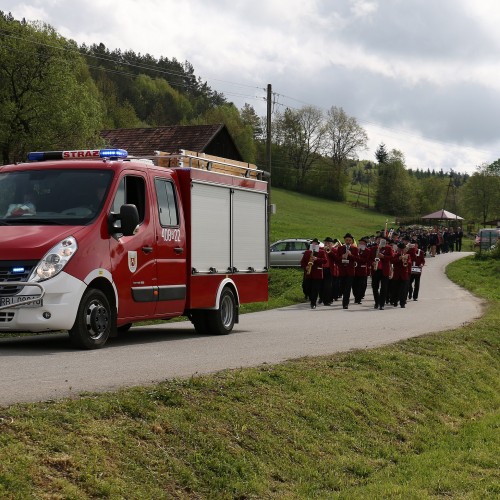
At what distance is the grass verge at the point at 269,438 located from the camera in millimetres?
6414

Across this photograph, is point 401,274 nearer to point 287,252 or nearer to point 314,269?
point 314,269

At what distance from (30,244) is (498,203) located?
414 ft

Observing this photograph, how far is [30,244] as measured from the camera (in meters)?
11.5

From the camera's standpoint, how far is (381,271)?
2689 centimetres

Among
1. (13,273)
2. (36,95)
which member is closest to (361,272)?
(13,273)

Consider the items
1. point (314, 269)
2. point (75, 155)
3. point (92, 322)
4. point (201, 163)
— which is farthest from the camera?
point (314, 269)

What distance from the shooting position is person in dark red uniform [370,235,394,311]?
26.4 m

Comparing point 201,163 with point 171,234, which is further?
point 201,163

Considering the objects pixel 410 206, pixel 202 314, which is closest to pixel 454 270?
pixel 202 314

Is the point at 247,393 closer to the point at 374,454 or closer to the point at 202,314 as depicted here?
the point at 374,454

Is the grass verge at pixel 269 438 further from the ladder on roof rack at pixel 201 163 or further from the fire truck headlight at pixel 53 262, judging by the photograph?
the ladder on roof rack at pixel 201 163

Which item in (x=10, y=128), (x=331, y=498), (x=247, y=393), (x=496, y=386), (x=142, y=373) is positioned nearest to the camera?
(x=331, y=498)

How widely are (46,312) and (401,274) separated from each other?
17.0 meters

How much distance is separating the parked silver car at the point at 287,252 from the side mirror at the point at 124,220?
32804 mm
